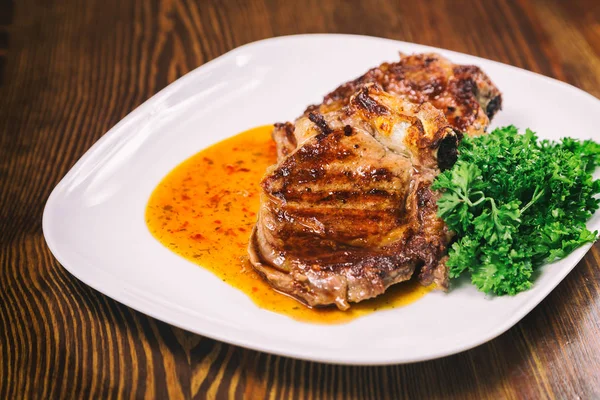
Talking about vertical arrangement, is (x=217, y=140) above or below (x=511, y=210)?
below

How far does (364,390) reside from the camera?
434 cm

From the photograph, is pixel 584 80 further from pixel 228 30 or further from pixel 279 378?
pixel 279 378

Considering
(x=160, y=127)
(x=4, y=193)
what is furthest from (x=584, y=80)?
(x=4, y=193)

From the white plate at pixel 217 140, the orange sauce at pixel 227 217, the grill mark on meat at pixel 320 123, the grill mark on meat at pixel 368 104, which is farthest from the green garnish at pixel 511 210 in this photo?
the grill mark on meat at pixel 320 123

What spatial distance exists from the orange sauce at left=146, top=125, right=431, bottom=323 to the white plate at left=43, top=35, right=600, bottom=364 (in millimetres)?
83

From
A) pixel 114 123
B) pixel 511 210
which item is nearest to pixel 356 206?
pixel 511 210

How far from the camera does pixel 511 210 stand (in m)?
4.60

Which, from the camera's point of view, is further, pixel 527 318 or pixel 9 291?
pixel 9 291

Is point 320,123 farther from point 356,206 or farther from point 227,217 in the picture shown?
point 227,217

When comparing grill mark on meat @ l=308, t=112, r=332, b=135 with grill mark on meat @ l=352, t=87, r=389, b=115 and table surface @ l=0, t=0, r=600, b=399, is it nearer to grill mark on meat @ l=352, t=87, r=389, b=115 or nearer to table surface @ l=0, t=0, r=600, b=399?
grill mark on meat @ l=352, t=87, r=389, b=115

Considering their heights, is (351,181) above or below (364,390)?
above

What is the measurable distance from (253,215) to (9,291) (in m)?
1.86

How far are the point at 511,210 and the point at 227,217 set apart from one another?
7.13 feet

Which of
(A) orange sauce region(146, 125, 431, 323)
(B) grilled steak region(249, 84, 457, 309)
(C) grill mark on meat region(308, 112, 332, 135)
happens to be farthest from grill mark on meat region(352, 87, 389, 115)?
(A) orange sauce region(146, 125, 431, 323)
